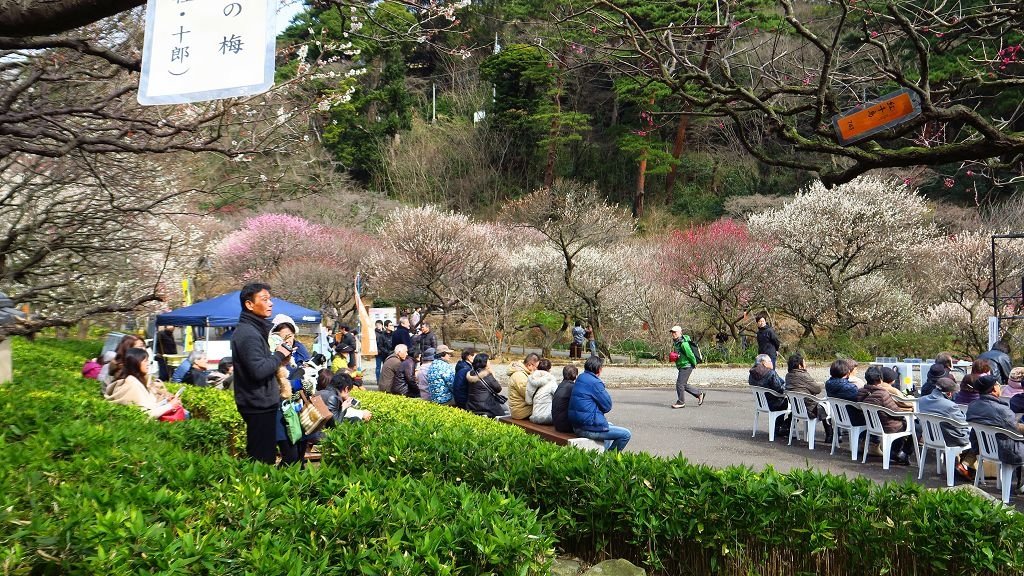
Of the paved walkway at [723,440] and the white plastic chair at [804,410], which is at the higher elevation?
the white plastic chair at [804,410]

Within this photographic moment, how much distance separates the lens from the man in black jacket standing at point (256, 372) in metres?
5.38

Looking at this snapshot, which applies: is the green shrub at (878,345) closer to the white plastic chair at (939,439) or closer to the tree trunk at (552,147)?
the white plastic chair at (939,439)

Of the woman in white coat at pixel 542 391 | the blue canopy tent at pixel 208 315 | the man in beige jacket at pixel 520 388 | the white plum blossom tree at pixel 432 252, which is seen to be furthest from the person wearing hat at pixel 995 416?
the white plum blossom tree at pixel 432 252

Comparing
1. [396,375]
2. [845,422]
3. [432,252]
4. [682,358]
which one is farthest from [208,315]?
[845,422]

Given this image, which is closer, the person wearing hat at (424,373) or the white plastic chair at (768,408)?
the white plastic chair at (768,408)

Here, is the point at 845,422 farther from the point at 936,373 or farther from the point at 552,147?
the point at 552,147

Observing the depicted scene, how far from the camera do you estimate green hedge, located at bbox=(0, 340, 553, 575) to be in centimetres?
308

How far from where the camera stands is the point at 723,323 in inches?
1121

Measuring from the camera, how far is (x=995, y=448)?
7.93m

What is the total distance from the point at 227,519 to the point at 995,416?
25.0ft

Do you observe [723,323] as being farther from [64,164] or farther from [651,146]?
[64,164]

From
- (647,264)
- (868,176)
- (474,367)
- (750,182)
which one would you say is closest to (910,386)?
(474,367)

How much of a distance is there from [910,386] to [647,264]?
18817 millimetres

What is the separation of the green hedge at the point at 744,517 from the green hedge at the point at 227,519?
100cm
